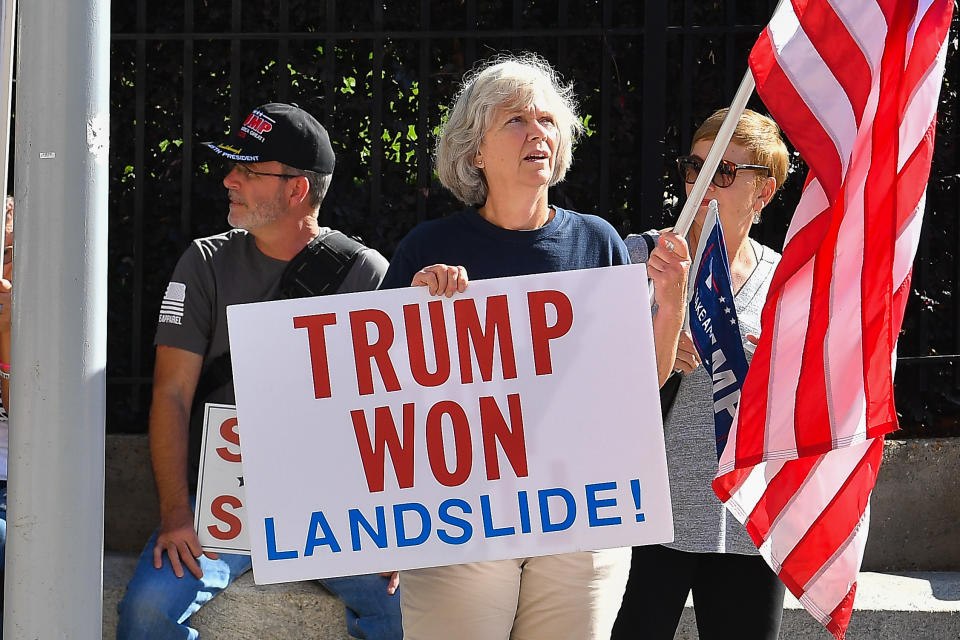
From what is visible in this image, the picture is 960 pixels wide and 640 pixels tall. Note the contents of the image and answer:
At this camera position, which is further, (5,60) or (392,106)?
(392,106)

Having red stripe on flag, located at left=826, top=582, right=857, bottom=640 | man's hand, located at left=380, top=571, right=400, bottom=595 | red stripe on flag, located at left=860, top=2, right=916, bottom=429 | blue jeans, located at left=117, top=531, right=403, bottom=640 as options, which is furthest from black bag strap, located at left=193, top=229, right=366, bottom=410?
red stripe on flag, located at left=826, top=582, right=857, bottom=640

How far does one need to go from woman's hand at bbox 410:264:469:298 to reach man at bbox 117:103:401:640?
950mm

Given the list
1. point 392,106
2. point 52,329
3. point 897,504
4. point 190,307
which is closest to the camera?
point 52,329

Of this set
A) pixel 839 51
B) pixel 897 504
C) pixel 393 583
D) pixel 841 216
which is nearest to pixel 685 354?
pixel 841 216

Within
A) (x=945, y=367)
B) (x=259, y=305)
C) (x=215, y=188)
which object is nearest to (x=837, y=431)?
(x=259, y=305)

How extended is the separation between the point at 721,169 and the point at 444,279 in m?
1.01

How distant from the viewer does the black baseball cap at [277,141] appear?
4090 millimetres

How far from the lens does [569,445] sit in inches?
125

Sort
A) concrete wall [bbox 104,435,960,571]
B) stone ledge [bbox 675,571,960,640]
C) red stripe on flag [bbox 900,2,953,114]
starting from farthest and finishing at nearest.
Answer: concrete wall [bbox 104,435,960,571], stone ledge [bbox 675,571,960,640], red stripe on flag [bbox 900,2,953,114]

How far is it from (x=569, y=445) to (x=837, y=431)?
0.65 metres

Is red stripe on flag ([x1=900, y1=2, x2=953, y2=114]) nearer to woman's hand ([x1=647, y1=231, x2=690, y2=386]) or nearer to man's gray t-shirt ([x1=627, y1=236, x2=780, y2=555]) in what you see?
woman's hand ([x1=647, y1=231, x2=690, y2=386])

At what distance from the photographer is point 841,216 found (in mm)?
3096

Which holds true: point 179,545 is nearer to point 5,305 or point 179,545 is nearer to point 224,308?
point 224,308

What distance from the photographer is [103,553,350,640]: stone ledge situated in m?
4.09
